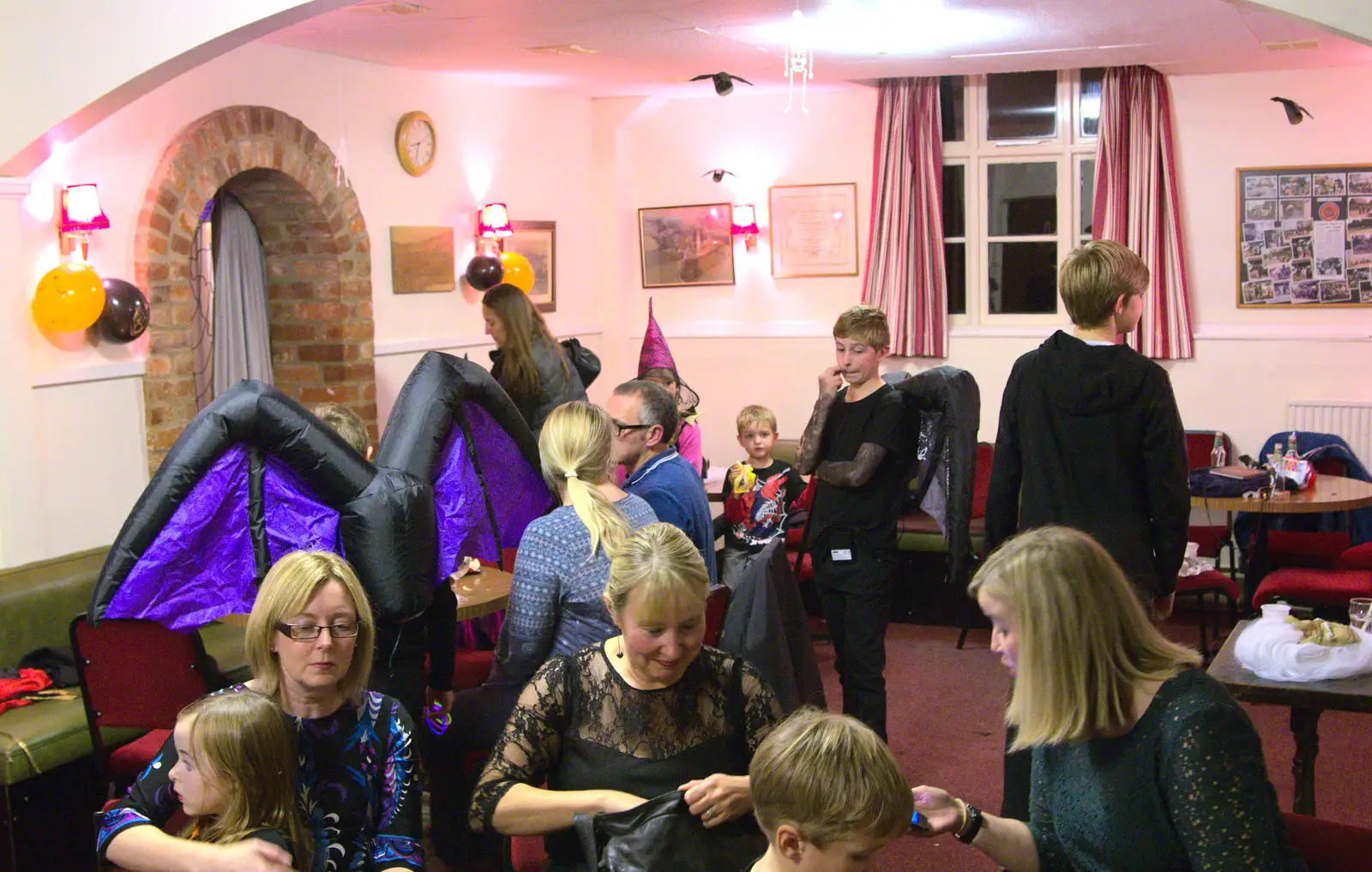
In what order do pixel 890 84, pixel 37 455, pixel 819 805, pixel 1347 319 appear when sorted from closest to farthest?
pixel 819 805 → pixel 37 455 → pixel 1347 319 → pixel 890 84

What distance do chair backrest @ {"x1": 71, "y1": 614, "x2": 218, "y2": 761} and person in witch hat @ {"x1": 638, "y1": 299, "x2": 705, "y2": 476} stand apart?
4.89 feet

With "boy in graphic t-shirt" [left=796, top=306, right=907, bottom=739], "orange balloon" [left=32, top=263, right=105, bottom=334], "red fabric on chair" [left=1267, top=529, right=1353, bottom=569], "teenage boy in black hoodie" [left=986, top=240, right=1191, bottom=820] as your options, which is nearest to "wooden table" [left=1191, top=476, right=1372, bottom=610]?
"red fabric on chair" [left=1267, top=529, right=1353, bottom=569]

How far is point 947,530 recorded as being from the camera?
172 inches

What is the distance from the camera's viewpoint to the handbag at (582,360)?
6301 millimetres

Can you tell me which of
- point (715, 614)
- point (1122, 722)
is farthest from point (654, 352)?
point (1122, 722)

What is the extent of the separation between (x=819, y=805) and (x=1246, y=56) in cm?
664

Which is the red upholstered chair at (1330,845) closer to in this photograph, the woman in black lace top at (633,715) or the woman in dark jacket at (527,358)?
the woman in black lace top at (633,715)

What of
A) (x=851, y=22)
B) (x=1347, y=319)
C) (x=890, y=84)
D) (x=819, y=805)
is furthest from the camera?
(x=890, y=84)

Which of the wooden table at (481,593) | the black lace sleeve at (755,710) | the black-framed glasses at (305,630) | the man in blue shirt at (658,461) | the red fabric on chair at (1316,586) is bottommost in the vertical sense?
the red fabric on chair at (1316,586)

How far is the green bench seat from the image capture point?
12.7 ft

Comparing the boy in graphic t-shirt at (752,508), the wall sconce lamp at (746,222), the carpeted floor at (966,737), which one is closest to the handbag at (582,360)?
the boy in graphic t-shirt at (752,508)

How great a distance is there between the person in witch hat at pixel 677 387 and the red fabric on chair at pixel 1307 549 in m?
2.86

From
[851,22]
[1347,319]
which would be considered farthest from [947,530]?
[1347,319]

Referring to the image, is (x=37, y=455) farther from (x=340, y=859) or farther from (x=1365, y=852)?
(x=1365, y=852)
